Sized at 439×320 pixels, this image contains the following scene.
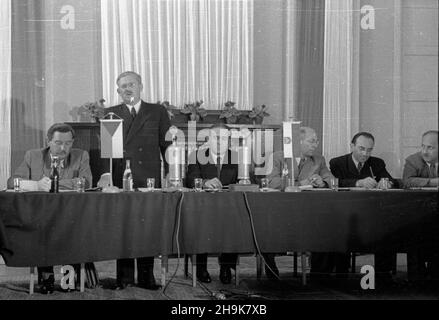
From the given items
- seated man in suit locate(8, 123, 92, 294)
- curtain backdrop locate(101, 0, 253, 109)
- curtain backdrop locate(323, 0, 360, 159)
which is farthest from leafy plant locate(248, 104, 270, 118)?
seated man in suit locate(8, 123, 92, 294)

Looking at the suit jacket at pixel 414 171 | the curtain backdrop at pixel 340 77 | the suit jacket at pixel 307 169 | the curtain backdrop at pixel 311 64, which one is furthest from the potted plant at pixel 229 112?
the suit jacket at pixel 414 171

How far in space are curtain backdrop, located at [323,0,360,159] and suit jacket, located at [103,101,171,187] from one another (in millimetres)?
1529

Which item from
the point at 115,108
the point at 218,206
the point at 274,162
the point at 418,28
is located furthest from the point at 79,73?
the point at 418,28

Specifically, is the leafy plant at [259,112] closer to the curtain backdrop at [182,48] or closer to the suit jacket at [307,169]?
the curtain backdrop at [182,48]

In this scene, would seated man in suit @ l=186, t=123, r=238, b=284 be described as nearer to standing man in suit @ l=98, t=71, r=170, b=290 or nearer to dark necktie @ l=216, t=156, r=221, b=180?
dark necktie @ l=216, t=156, r=221, b=180

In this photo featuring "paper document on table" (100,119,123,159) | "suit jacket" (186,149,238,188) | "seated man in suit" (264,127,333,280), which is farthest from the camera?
"suit jacket" (186,149,238,188)

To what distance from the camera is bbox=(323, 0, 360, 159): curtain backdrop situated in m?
5.41

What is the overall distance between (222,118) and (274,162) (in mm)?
1392

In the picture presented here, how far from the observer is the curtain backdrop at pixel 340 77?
541cm

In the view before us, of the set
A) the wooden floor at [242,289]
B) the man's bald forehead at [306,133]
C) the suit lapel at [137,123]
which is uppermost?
the suit lapel at [137,123]

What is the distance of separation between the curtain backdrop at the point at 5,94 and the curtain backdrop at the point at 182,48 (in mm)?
835

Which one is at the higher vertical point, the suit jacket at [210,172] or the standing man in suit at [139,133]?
the standing man in suit at [139,133]
